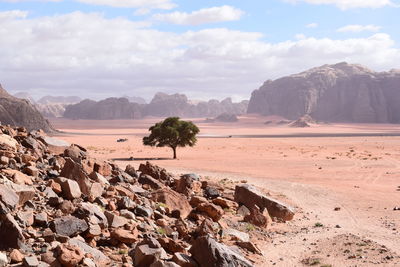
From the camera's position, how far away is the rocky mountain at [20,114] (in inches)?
3757

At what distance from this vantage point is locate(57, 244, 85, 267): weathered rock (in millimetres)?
10883

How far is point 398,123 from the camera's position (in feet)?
621

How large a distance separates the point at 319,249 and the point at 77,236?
936 centimetres

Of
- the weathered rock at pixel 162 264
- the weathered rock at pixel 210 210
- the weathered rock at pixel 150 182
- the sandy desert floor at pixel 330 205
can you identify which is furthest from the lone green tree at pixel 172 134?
the weathered rock at pixel 162 264

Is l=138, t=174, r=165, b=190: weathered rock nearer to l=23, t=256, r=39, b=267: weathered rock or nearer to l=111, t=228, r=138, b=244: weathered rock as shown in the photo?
l=111, t=228, r=138, b=244: weathered rock

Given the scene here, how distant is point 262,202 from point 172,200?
5.54m

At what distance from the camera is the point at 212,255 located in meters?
12.3

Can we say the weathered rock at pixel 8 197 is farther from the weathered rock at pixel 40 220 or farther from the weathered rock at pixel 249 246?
the weathered rock at pixel 249 246

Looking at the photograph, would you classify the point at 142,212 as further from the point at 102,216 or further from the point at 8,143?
the point at 8,143

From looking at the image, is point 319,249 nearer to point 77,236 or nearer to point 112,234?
point 112,234

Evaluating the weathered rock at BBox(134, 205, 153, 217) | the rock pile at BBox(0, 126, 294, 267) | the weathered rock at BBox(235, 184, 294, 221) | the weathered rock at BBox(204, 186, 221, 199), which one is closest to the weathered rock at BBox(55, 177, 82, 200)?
the rock pile at BBox(0, 126, 294, 267)

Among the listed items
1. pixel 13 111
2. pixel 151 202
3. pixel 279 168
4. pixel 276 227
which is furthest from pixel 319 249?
pixel 13 111

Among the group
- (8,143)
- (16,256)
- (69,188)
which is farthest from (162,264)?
(8,143)

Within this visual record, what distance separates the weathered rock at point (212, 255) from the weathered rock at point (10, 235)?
4568 mm
